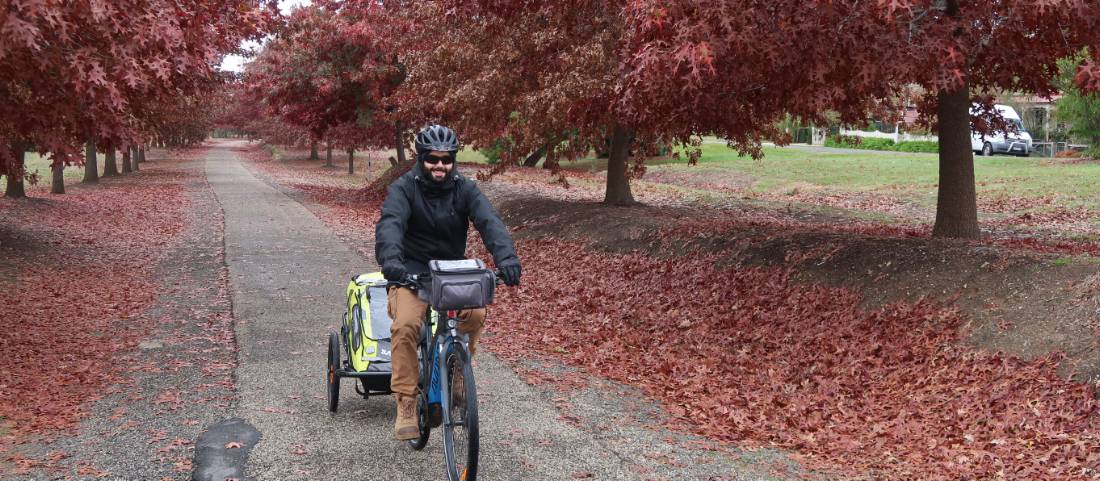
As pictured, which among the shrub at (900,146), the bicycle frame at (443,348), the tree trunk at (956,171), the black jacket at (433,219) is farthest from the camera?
the shrub at (900,146)

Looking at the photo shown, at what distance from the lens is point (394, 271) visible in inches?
200

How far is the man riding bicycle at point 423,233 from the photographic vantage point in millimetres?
5270

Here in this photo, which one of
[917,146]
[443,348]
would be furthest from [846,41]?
[917,146]

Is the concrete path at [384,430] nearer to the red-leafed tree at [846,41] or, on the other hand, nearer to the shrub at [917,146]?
the red-leafed tree at [846,41]

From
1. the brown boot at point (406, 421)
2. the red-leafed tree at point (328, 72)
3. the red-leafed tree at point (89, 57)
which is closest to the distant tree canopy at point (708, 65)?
the red-leafed tree at point (328, 72)

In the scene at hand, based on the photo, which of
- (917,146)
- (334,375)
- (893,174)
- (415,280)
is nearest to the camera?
(415,280)

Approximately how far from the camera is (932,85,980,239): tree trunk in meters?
11.4

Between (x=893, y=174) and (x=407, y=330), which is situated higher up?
(x=893, y=174)

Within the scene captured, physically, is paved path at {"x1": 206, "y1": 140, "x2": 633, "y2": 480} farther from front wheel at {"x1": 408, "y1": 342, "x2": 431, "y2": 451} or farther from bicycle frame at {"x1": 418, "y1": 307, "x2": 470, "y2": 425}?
bicycle frame at {"x1": 418, "y1": 307, "x2": 470, "y2": 425}

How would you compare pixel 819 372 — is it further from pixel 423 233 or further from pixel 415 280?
pixel 415 280

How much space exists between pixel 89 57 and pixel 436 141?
405cm

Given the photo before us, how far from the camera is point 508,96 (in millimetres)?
17328

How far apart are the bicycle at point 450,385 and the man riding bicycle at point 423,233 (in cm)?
9

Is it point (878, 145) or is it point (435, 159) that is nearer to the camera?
point (435, 159)
